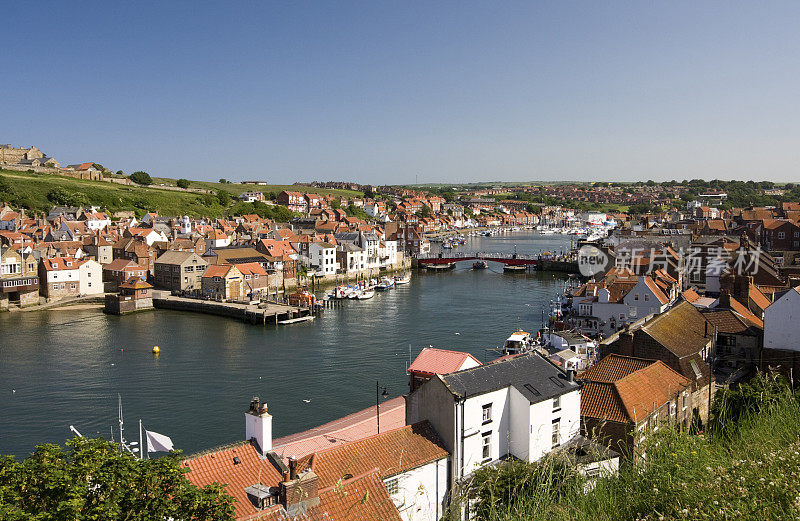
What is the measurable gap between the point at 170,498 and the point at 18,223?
53705 mm

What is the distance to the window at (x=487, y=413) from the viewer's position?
10.0 m

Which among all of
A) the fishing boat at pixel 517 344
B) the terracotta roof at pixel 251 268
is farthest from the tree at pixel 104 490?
the terracotta roof at pixel 251 268

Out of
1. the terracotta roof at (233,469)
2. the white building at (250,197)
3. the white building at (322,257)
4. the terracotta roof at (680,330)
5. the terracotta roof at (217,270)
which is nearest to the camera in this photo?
the terracotta roof at (233,469)

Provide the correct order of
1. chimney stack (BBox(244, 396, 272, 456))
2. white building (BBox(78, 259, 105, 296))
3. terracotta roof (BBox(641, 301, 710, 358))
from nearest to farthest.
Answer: chimney stack (BBox(244, 396, 272, 456)) < terracotta roof (BBox(641, 301, 710, 358)) < white building (BBox(78, 259, 105, 296))

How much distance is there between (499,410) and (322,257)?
38360mm

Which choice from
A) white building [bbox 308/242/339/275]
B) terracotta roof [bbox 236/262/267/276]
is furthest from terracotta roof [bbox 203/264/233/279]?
white building [bbox 308/242/339/275]

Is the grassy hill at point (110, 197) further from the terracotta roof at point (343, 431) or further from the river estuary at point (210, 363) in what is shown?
the terracotta roof at point (343, 431)

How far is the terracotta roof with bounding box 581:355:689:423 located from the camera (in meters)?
11.5

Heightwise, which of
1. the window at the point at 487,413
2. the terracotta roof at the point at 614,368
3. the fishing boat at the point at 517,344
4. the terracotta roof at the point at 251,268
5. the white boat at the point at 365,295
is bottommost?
the white boat at the point at 365,295

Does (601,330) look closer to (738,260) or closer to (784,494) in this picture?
(738,260)

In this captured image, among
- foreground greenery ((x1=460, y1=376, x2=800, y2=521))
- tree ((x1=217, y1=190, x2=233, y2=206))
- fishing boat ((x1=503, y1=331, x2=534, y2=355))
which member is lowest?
fishing boat ((x1=503, y1=331, x2=534, y2=355))

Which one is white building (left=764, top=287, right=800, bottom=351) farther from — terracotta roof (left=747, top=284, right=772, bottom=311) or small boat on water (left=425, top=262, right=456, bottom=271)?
small boat on water (left=425, top=262, right=456, bottom=271)

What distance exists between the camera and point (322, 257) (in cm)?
4781

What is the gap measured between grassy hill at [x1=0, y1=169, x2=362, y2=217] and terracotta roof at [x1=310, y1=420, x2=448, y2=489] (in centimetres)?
6148
